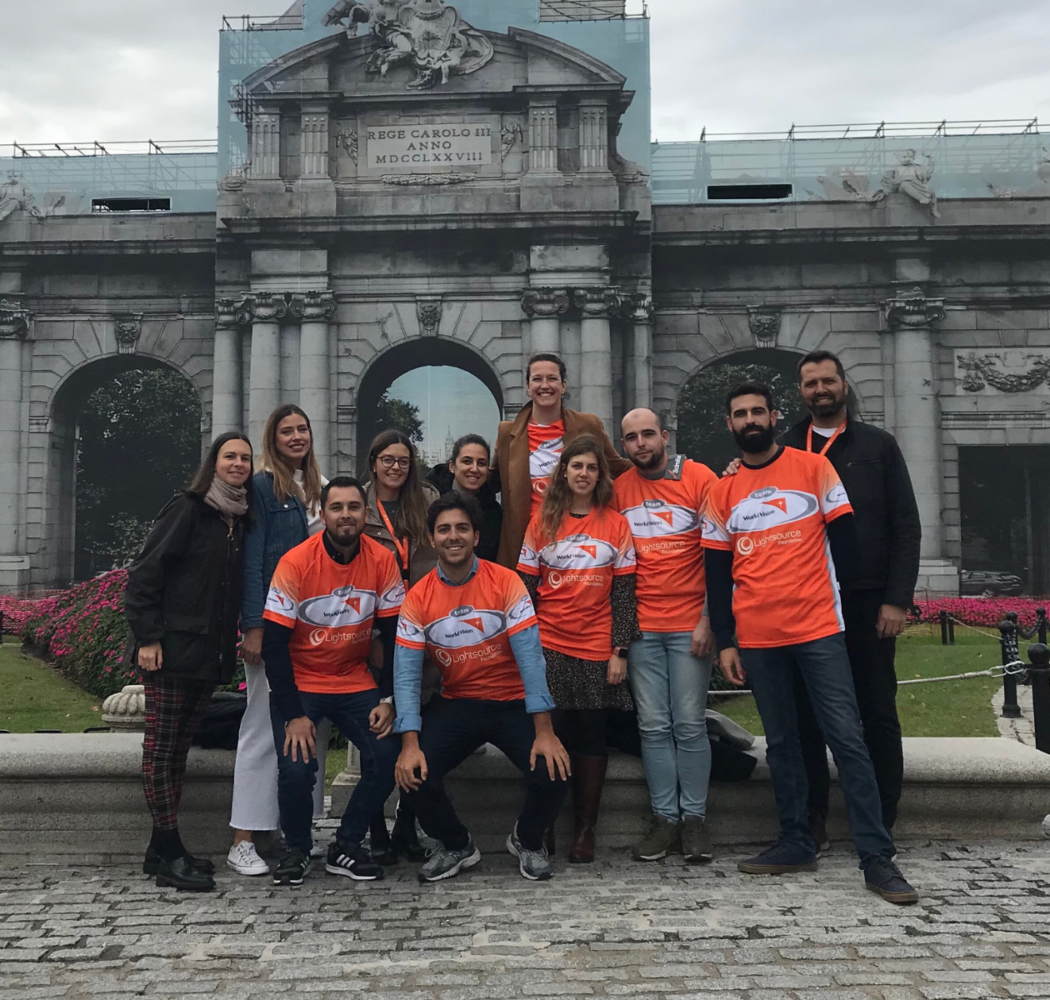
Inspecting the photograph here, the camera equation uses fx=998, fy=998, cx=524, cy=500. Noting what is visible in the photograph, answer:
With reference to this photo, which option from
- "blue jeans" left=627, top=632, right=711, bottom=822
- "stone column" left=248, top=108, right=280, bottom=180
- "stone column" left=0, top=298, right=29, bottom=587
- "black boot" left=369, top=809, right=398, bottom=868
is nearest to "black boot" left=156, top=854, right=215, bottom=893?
"black boot" left=369, top=809, right=398, bottom=868

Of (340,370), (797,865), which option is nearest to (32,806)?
(797,865)

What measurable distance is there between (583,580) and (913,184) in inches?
814

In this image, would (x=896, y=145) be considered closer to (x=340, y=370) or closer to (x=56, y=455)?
(x=340, y=370)

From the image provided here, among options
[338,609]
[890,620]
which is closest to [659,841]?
[890,620]

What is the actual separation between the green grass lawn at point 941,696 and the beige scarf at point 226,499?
5648 mm

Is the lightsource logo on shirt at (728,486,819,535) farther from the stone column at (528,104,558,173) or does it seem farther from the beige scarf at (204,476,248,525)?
the stone column at (528,104,558,173)

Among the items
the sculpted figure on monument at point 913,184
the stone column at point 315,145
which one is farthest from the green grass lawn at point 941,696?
the stone column at point 315,145

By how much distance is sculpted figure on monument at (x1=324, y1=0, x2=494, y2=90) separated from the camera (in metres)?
21.7

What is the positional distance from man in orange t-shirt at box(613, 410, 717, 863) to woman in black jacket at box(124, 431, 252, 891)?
2238 mm

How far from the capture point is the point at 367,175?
21938mm

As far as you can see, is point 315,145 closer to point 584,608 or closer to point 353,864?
point 584,608

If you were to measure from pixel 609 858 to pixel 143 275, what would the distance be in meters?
21.8

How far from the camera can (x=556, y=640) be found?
551cm

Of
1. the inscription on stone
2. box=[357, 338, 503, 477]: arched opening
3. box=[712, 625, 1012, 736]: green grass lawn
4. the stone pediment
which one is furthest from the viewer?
box=[357, 338, 503, 477]: arched opening
